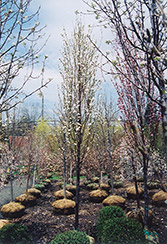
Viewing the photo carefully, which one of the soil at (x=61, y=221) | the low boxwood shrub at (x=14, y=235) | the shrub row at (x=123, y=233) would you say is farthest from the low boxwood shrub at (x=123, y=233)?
the low boxwood shrub at (x=14, y=235)

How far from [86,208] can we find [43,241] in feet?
10.2

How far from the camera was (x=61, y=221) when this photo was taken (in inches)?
256

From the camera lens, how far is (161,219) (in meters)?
6.30

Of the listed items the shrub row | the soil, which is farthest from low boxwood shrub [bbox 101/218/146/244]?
the soil

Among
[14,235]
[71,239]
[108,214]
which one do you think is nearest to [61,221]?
[108,214]

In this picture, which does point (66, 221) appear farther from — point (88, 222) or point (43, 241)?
point (43, 241)

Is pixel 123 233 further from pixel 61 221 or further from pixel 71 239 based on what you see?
pixel 61 221

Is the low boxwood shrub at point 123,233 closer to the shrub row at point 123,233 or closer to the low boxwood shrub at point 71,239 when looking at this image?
the shrub row at point 123,233

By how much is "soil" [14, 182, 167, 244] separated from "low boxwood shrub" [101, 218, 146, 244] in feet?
4.94

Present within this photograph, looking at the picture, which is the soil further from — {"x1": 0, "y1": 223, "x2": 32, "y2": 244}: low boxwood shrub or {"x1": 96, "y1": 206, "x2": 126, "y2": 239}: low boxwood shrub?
{"x1": 0, "y1": 223, "x2": 32, "y2": 244}: low boxwood shrub

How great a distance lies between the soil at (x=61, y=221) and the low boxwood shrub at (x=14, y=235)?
1.10 m

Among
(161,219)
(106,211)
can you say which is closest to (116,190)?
(161,219)

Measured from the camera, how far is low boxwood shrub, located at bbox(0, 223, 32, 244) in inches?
160

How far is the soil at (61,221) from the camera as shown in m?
5.49
